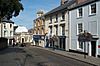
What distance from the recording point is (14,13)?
119 ft

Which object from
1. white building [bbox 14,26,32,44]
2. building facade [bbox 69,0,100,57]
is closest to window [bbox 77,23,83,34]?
building facade [bbox 69,0,100,57]

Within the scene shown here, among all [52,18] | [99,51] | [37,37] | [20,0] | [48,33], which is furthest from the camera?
[37,37]

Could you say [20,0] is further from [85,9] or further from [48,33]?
[48,33]

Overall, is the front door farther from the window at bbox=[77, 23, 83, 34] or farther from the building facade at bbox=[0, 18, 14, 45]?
the building facade at bbox=[0, 18, 14, 45]

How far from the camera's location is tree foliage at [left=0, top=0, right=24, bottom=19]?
110 feet

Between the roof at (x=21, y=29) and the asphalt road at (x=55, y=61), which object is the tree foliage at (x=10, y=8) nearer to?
the asphalt road at (x=55, y=61)

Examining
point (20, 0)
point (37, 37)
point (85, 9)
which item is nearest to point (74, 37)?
point (85, 9)

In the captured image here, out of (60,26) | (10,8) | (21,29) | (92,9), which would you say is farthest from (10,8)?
(21,29)

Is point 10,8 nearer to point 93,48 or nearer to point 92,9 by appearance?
point 92,9

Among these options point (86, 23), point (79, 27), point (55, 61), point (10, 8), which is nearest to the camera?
point (55, 61)

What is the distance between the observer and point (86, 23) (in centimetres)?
3947

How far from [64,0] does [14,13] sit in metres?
31.6

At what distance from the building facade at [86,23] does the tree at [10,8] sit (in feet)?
32.4

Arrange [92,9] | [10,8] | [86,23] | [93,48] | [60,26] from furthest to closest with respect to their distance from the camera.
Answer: [60,26] < [86,23] < [92,9] < [93,48] < [10,8]
